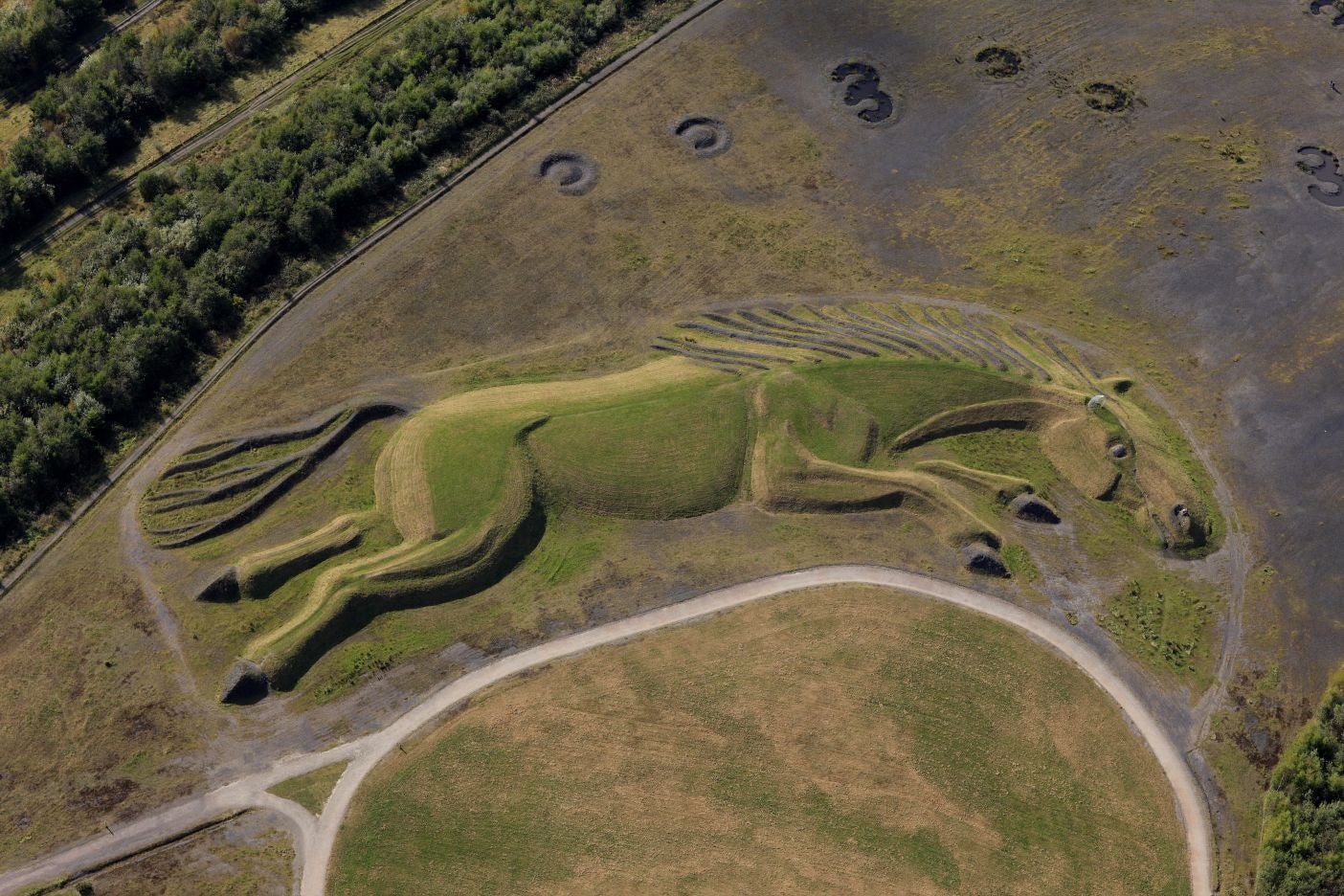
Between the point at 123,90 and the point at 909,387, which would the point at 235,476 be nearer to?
the point at 123,90

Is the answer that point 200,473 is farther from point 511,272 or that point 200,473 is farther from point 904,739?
point 904,739

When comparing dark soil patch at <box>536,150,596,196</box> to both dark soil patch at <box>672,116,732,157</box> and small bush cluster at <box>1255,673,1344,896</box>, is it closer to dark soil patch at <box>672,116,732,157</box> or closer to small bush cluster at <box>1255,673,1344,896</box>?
dark soil patch at <box>672,116,732,157</box>

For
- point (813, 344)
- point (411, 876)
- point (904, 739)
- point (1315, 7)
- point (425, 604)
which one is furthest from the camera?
point (1315, 7)

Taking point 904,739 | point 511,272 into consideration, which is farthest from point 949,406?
point 511,272

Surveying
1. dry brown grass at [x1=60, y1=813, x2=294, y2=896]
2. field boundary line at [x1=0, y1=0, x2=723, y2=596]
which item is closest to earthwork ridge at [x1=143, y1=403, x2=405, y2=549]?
field boundary line at [x1=0, y1=0, x2=723, y2=596]

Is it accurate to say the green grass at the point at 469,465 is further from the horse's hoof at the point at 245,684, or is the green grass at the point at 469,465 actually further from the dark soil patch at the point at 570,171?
the dark soil patch at the point at 570,171

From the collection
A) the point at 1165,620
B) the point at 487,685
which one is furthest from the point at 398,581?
the point at 1165,620
